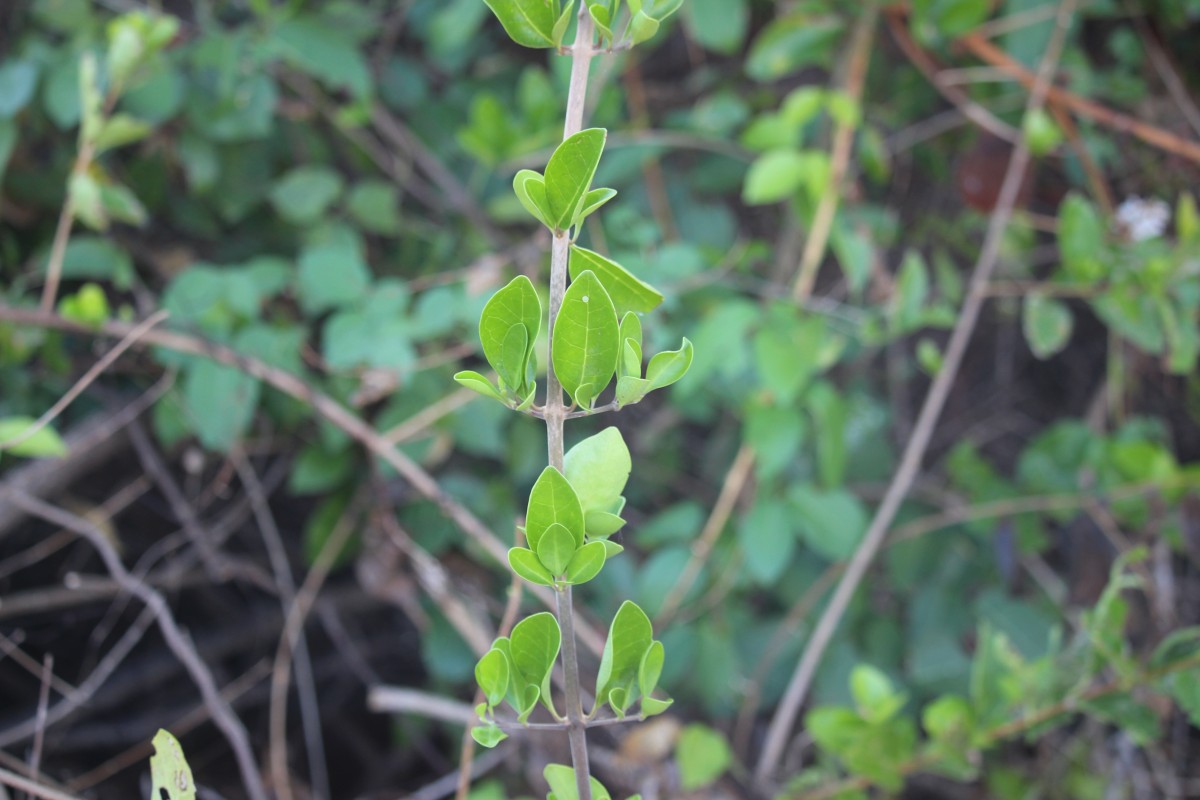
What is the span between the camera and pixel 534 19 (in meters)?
0.42

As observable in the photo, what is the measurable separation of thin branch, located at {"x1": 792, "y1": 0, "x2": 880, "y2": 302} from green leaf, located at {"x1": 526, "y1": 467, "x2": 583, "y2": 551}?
86cm

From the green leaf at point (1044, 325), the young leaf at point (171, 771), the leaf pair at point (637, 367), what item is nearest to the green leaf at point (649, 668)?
the leaf pair at point (637, 367)

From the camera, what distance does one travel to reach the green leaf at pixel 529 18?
42 cm

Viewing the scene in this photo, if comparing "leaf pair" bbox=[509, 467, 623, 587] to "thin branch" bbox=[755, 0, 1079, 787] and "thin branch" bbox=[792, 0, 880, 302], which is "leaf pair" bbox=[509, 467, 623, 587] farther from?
"thin branch" bbox=[792, 0, 880, 302]

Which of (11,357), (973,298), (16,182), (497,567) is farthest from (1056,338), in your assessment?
(16,182)

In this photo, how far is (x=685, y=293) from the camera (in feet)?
4.36

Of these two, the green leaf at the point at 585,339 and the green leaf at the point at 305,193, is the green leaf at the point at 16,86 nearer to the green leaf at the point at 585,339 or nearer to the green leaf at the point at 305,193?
the green leaf at the point at 305,193

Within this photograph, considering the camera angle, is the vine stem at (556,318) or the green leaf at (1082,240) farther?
the green leaf at (1082,240)

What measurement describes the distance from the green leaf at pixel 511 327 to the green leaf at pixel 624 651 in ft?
0.43

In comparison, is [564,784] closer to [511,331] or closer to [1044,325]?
[511,331]

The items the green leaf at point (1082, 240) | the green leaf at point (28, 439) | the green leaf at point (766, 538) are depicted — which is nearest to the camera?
the green leaf at point (28, 439)

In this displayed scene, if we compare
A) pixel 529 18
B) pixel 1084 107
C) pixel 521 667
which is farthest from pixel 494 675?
pixel 1084 107

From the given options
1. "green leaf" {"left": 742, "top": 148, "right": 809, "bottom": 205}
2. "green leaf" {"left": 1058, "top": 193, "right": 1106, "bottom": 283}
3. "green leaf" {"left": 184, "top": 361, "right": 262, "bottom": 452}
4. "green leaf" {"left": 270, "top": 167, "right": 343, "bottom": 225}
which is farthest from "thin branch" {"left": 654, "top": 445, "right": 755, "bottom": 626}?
"green leaf" {"left": 270, "top": 167, "right": 343, "bottom": 225}

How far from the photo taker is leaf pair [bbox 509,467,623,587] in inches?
15.8
